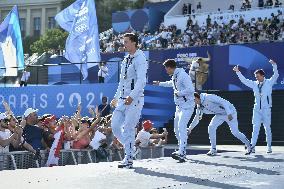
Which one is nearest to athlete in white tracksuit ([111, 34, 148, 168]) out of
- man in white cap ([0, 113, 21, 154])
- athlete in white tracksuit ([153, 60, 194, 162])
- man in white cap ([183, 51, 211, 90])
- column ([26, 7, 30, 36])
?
athlete in white tracksuit ([153, 60, 194, 162])

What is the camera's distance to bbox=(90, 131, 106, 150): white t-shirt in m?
12.2

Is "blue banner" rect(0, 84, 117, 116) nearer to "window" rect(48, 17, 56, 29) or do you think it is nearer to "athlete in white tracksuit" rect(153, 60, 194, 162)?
"athlete in white tracksuit" rect(153, 60, 194, 162)

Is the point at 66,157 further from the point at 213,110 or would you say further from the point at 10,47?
the point at 10,47

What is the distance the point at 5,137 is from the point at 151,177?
5.11 metres

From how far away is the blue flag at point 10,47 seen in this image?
75.6ft

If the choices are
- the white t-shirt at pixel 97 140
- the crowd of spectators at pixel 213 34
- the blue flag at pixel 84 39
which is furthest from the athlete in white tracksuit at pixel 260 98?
the crowd of spectators at pixel 213 34

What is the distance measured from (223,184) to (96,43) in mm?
15415

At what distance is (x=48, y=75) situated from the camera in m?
26.2

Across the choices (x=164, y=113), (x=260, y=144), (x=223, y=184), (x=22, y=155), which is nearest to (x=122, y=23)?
(x=164, y=113)

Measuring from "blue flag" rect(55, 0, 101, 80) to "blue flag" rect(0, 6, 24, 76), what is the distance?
8.34 feet

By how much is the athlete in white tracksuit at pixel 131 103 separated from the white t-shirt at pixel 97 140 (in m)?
3.95

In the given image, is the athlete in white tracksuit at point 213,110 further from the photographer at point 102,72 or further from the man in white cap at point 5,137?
the photographer at point 102,72

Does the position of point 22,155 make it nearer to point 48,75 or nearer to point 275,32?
point 48,75

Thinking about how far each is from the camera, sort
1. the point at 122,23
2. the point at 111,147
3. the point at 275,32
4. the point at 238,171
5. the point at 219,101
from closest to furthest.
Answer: the point at 238,171 < the point at 219,101 < the point at 111,147 < the point at 275,32 < the point at 122,23
